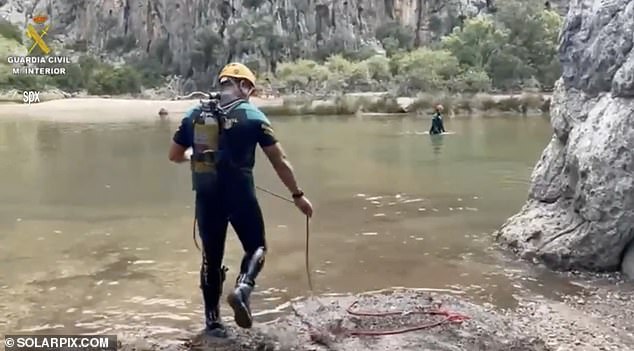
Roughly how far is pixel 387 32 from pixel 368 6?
15.2 feet

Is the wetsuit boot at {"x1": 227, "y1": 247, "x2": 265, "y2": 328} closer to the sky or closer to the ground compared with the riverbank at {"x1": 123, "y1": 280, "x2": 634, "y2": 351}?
closer to the sky

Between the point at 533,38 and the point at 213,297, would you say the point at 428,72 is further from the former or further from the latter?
the point at 213,297

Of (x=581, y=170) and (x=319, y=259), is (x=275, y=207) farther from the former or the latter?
(x=581, y=170)

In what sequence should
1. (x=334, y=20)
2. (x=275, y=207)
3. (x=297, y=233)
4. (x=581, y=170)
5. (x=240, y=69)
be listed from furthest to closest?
(x=334, y=20)
(x=275, y=207)
(x=297, y=233)
(x=581, y=170)
(x=240, y=69)

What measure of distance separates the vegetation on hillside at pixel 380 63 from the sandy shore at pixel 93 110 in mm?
9946

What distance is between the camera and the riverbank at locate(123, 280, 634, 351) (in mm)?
5242

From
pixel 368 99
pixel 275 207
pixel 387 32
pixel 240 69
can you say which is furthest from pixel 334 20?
pixel 240 69

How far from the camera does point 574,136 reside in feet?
26.7

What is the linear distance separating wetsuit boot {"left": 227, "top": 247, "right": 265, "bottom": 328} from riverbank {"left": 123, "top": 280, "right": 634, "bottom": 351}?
29 cm

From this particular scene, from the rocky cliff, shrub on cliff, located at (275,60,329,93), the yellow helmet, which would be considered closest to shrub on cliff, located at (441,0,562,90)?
shrub on cliff, located at (275,60,329,93)

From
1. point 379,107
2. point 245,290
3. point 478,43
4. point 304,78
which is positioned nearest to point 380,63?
point 304,78

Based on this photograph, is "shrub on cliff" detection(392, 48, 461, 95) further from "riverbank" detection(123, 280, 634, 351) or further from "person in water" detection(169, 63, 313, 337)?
"person in water" detection(169, 63, 313, 337)

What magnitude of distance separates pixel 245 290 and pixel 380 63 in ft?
201

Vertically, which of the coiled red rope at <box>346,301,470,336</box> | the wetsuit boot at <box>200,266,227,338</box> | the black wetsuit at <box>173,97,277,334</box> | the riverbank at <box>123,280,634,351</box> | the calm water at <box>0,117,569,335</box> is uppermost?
the black wetsuit at <box>173,97,277,334</box>
